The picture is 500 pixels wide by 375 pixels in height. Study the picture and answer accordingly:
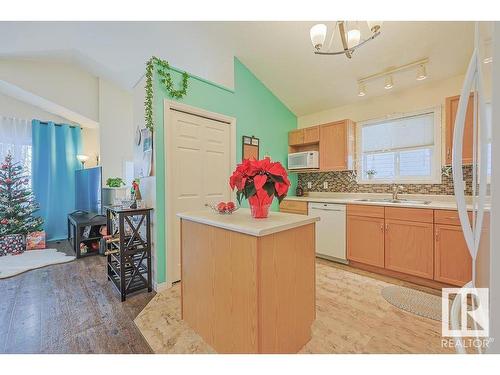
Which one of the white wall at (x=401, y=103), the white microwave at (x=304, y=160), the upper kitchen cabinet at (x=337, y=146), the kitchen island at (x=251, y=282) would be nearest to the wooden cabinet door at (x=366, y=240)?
the upper kitchen cabinet at (x=337, y=146)

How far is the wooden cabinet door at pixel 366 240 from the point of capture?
8.80 ft

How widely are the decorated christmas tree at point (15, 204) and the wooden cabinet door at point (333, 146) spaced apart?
5.06m

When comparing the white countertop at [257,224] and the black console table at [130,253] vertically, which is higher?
the white countertop at [257,224]

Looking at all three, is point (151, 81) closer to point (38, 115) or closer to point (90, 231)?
point (90, 231)

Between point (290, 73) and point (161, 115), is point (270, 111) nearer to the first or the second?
point (290, 73)

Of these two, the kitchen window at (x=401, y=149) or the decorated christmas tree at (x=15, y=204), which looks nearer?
the kitchen window at (x=401, y=149)

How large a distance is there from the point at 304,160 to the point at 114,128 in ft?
12.4

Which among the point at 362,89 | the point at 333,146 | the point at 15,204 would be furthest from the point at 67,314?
the point at 362,89

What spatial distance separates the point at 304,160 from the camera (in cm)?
373

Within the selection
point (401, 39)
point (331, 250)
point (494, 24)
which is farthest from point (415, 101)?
point (494, 24)

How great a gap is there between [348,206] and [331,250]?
68 centimetres

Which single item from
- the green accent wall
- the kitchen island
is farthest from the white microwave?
the kitchen island

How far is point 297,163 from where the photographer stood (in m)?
3.85

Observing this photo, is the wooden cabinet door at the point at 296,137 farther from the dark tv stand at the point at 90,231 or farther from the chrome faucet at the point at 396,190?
the dark tv stand at the point at 90,231
